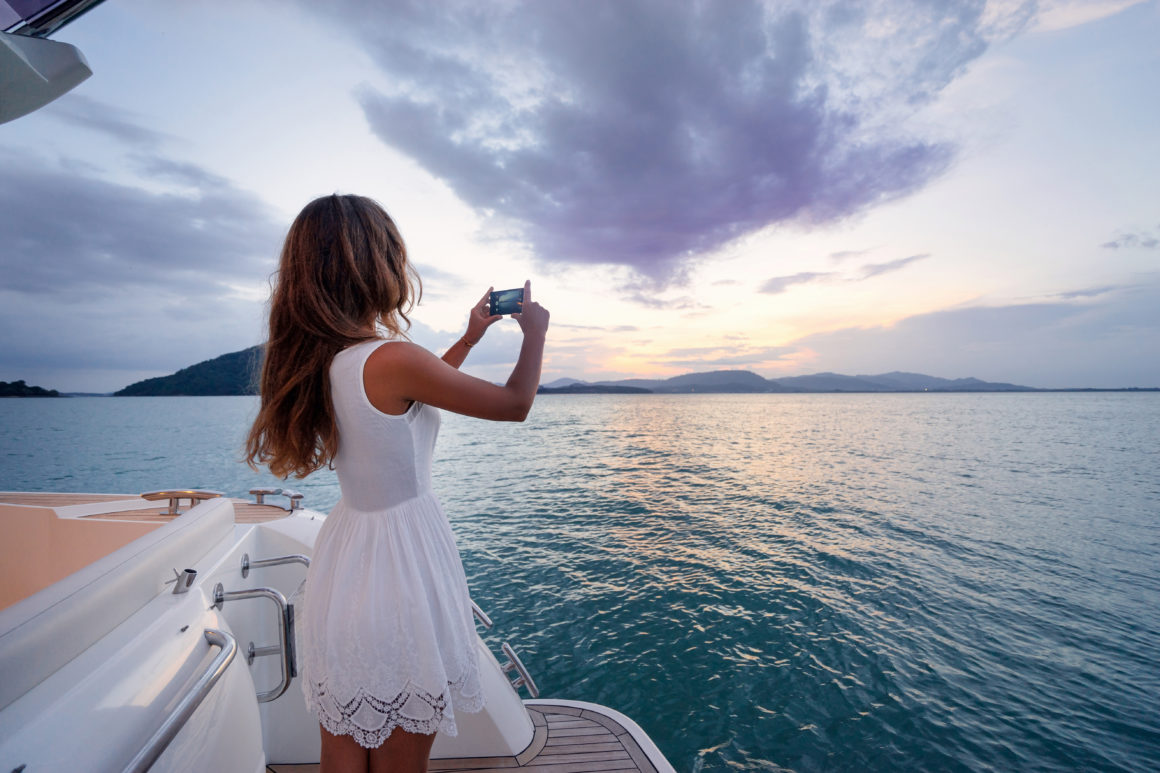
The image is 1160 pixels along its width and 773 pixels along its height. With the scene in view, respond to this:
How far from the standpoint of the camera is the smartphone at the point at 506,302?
4.60ft

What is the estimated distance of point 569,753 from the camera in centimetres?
256

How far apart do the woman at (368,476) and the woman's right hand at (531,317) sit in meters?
0.10

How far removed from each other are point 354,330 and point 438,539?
1.74ft

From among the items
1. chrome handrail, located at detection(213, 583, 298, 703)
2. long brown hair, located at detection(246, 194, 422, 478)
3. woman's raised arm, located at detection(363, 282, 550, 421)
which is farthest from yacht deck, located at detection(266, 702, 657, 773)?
woman's raised arm, located at detection(363, 282, 550, 421)

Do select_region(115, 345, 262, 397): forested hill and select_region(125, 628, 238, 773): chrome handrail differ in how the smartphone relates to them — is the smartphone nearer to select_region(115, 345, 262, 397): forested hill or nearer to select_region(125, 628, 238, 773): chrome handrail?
select_region(125, 628, 238, 773): chrome handrail

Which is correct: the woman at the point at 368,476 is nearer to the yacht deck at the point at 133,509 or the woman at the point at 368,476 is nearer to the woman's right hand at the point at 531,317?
the woman's right hand at the point at 531,317

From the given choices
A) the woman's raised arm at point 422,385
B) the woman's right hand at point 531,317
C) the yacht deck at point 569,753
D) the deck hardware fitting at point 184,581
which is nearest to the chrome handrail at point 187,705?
the deck hardware fitting at point 184,581

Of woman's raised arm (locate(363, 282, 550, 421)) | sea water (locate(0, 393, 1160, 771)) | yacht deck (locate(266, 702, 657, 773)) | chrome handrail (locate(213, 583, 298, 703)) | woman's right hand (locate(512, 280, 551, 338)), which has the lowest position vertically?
sea water (locate(0, 393, 1160, 771))

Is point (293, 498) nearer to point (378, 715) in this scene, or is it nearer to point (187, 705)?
point (187, 705)

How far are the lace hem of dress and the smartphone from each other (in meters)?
0.98

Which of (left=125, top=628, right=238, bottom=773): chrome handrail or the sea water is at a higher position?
(left=125, top=628, right=238, bottom=773): chrome handrail

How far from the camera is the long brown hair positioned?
3.54ft

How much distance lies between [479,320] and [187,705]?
1.16 m

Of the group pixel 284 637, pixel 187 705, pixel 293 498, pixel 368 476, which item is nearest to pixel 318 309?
pixel 368 476
